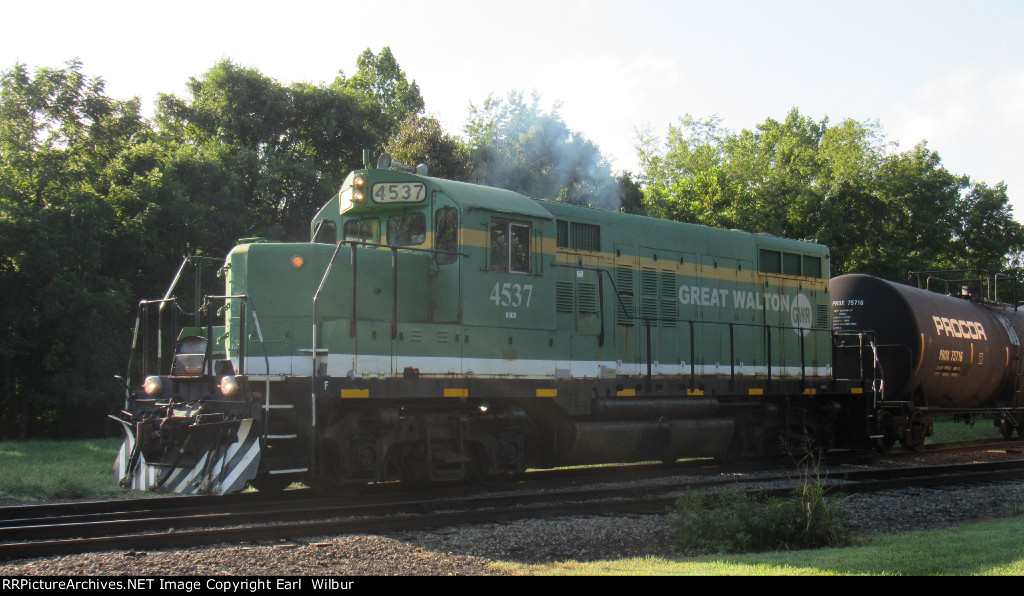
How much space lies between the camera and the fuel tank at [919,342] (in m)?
17.4

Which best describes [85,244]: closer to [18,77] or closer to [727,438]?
[18,77]

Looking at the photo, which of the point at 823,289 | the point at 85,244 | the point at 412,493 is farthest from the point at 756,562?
the point at 85,244

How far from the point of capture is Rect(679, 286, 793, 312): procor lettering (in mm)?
14406

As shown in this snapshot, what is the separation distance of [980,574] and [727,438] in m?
8.37

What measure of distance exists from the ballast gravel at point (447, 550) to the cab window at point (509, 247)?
363cm

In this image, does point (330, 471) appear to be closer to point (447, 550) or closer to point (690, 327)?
point (447, 550)

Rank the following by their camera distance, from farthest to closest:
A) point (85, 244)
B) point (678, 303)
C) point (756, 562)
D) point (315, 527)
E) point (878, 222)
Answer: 1. point (878, 222)
2. point (85, 244)
3. point (678, 303)
4. point (315, 527)
5. point (756, 562)

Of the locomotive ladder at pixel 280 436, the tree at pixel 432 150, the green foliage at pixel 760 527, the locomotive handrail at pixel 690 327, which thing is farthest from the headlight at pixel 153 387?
the tree at pixel 432 150

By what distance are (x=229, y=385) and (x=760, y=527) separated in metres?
5.53

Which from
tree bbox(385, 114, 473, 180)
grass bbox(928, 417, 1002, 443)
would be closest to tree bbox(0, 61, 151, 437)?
tree bbox(385, 114, 473, 180)

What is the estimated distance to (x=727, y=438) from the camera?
14492mm

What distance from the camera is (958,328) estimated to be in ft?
61.9

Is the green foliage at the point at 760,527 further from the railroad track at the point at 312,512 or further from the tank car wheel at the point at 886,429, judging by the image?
the tank car wheel at the point at 886,429

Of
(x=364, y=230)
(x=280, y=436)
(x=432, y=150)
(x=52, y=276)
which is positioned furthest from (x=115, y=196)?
(x=280, y=436)
